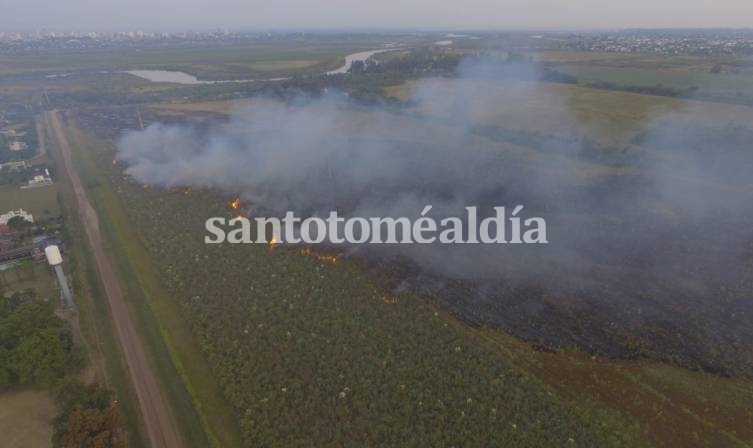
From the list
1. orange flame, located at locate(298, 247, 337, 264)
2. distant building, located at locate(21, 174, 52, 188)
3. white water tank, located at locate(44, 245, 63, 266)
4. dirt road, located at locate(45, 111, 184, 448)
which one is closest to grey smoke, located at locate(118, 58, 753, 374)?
orange flame, located at locate(298, 247, 337, 264)

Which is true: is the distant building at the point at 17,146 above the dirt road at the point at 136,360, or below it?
above

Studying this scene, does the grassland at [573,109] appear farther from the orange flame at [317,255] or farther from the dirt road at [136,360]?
the dirt road at [136,360]

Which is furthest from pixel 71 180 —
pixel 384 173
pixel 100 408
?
pixel 100 408

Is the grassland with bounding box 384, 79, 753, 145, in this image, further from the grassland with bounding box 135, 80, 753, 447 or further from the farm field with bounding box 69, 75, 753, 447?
the farm field with bounding box 69, 75, 753, 447

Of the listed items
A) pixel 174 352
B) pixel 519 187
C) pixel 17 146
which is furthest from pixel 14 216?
pixel 519 187

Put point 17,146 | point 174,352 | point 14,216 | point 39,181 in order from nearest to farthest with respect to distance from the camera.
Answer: point 174,352 < point 14,216 < point 39,181 < point 17,146

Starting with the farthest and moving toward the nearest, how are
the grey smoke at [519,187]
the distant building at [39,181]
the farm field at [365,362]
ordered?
the distant building at [39,181], the grey smoke at [519,187], the farm field at [365,362]

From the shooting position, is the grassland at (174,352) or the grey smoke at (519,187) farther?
the grey smoke at (519,187)

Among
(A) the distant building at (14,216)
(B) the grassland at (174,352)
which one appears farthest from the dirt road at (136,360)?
(A) the distant building at (14,216)

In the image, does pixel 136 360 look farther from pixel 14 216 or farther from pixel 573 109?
pixel 573 109
